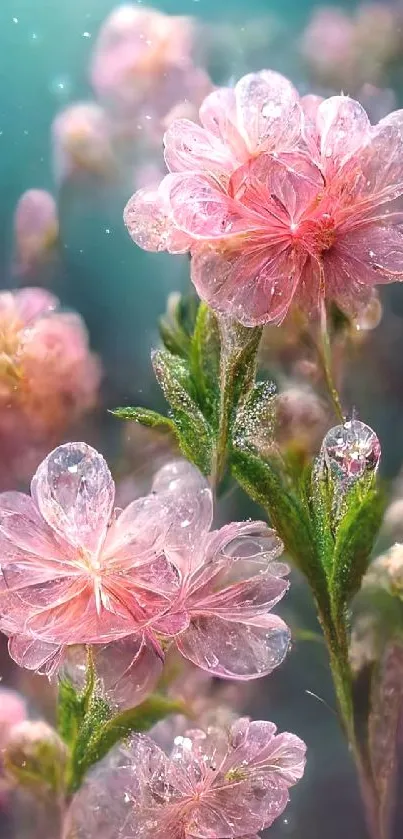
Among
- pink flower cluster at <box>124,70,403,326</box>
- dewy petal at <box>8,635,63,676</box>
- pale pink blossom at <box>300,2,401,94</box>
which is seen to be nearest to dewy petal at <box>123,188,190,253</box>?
pink flower cluster at <box>124,70,403,326</box>

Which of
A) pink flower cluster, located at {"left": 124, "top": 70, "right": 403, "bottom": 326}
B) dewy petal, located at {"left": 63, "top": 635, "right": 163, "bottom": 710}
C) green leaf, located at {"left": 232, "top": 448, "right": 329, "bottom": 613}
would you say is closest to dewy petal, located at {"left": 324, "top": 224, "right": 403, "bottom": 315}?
pink flower cluster, located at {"left": 124, "top": 70, "right": 403, "bottom": 326}

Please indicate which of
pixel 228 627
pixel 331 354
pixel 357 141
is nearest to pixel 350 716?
pixel 228 627

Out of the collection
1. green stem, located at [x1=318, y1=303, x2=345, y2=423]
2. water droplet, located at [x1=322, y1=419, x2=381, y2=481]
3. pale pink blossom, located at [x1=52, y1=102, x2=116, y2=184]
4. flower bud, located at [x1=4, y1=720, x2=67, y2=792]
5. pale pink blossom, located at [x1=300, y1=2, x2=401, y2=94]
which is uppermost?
pale pink blossom, located at [x1=300, y1=2, x2=401, y2=94]

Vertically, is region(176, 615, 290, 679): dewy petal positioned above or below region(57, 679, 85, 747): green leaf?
above

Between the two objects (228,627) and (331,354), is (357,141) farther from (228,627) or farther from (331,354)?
(228,627)

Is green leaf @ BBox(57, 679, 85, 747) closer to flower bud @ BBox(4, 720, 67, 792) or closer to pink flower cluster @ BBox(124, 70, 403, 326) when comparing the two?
flower bud @ BBox(4, 720, 67, 792)

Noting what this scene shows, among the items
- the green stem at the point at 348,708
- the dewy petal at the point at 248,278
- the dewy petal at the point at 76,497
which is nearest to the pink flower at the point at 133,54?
the dewy petal at the point at 248,278
